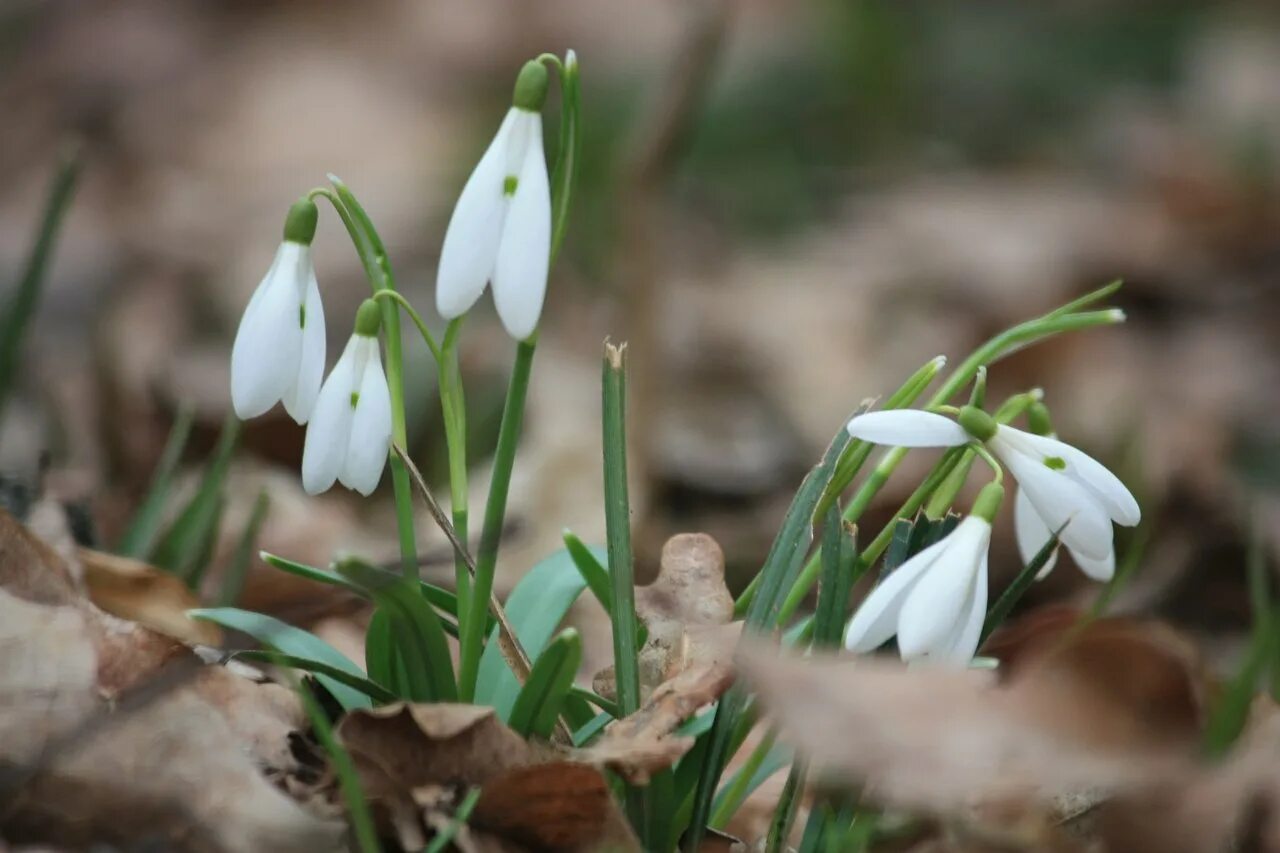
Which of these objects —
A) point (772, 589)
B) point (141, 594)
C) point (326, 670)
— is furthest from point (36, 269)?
point (772, 589)

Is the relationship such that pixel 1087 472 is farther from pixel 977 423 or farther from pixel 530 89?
pixel 530 89

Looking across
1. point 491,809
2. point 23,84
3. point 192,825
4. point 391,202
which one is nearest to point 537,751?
point 491,809

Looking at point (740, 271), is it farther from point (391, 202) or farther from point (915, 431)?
point (915, 431)

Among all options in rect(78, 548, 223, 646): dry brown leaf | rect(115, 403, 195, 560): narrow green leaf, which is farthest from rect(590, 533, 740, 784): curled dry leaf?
rect(115, 403, 195, 560): narrow green leaf

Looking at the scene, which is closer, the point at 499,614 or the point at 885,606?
the point at 885,606

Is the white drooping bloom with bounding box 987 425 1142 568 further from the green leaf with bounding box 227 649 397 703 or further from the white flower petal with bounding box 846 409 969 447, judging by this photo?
the green leaf with bounding box 227 649 397 703

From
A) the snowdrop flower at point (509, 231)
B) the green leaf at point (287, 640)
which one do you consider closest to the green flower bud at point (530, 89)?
the snowdrop flower at point (509, 231)
